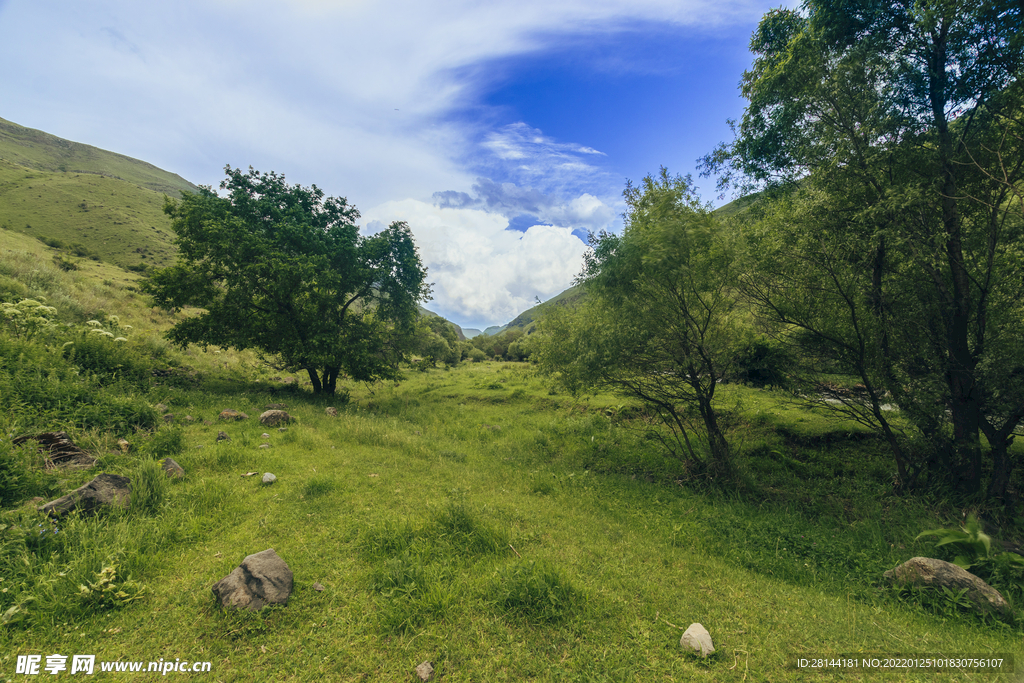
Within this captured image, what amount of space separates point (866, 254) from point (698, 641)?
30.8 feet

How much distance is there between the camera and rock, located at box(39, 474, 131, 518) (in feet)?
17.2

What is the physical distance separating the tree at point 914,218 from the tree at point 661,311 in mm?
1232

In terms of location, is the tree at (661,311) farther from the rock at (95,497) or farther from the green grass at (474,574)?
the rock at (95,497)

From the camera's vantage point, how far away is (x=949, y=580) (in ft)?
17.3

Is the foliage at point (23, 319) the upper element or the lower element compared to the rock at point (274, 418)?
upper

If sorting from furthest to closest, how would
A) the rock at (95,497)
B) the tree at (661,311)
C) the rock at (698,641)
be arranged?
1. the tree at (661,311)
2. the rock at (95,497)
3. the rock at (698,641)

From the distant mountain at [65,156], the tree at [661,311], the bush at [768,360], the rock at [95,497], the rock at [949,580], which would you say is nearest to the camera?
the rock at [949,580]

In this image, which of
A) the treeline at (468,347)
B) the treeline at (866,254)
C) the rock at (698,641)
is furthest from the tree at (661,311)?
the treeline at (468,347)

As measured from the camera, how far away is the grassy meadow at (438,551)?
3.89 meters

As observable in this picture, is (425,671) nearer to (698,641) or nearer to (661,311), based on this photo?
(698,641)

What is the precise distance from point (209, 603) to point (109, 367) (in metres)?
12.2

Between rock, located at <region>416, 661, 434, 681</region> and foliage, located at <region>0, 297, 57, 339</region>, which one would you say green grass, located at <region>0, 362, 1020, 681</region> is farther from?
foliage, located at <region>0, 297, 57, 339</region>

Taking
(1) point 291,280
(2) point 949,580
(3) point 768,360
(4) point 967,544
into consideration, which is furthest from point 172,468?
(3) point 768,360

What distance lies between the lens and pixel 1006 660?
4.08 m
